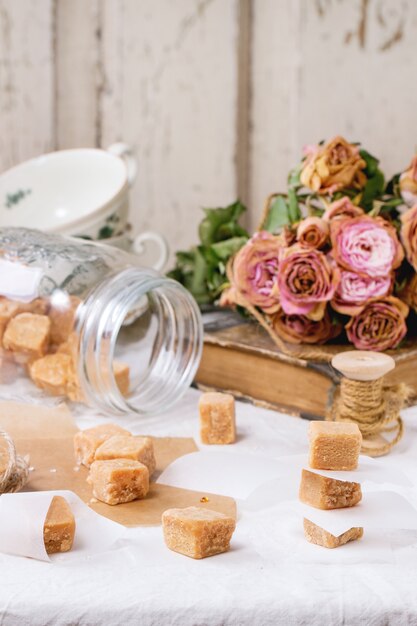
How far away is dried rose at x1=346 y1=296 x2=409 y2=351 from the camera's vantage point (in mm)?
1203

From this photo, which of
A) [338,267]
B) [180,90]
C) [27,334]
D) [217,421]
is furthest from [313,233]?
[180,90]

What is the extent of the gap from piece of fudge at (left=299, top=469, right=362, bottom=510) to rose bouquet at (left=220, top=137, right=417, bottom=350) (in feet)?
1.14

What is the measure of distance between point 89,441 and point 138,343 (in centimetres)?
35

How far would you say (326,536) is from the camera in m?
0.83

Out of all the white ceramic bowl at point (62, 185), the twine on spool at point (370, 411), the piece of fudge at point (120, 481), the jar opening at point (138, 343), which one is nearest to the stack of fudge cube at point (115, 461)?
the piece of fudge at point (120, 481)

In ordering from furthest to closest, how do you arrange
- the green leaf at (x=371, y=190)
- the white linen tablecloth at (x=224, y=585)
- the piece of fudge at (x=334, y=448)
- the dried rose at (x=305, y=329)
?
1. the green leaf at (x=371, y=190)
2. the dried rose at (x=305, y=329)
3. the piece of fudge at (x=334, y=448)
4. the white linen tablecloth at (x=224, y=585)

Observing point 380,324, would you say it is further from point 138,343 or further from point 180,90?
point 180,90

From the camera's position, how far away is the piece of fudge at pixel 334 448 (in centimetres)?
87

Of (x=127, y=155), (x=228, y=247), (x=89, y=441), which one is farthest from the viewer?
(x=127, y=155)

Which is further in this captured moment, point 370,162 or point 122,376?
point 370,162

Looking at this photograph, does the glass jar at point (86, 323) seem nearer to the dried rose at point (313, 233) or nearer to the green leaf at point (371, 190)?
the dried rose at point (313, 233)

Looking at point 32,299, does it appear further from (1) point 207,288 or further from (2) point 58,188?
(2) point 58,188

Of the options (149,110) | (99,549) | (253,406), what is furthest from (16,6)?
(99,549)

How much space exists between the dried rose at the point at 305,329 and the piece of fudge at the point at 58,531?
51 cm
